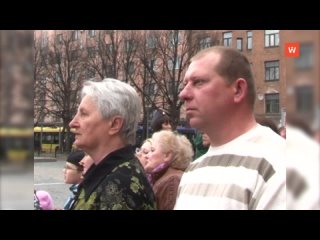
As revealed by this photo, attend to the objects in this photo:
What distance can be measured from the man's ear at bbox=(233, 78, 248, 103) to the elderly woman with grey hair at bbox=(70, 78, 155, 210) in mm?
420

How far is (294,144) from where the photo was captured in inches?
28.0

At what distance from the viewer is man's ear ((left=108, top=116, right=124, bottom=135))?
4.65 ft

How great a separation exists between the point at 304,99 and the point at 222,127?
0.44m

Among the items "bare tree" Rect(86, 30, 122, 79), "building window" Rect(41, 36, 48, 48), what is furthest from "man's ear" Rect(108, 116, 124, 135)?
"bare tree" Rect(86, 30, 122, 79)

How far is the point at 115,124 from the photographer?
1425 millimetres

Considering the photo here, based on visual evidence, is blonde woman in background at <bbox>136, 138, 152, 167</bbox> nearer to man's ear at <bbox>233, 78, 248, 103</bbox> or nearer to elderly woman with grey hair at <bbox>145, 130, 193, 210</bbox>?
elderly woman with grey hair at <bbox>145, 130, 193, 210</bbox>

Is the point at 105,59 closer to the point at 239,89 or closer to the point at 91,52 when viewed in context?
the point at 91,52

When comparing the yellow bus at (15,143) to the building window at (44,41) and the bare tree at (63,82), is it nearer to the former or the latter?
the building window at (44,41)

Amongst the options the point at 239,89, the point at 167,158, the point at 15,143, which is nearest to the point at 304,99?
the point at 239,89

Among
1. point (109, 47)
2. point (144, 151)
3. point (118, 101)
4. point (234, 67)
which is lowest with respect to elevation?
point (144, 151)

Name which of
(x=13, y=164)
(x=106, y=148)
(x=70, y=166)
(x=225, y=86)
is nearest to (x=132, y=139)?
(x=106, y=148)

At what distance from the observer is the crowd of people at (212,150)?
884mm

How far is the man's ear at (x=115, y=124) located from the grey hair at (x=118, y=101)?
0.01 metres

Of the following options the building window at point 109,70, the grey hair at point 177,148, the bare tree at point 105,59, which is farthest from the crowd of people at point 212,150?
the building window at point 109,70
